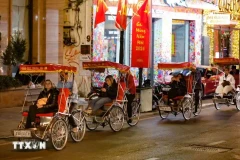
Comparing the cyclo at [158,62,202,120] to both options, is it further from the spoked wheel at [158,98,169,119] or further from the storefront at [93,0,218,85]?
the storefront at [93,0,218,85]

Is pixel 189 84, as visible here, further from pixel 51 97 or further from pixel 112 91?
pixel 51 97

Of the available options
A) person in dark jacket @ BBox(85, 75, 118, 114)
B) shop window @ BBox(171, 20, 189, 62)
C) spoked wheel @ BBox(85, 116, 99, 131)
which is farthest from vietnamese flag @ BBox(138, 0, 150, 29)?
shop window @ BBox(171, 20, 189, 62)

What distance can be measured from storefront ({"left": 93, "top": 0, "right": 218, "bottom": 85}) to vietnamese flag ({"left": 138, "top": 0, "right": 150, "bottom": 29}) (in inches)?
154

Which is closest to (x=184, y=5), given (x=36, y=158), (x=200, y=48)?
(x=200, y=48)

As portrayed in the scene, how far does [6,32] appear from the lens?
68.5 feet

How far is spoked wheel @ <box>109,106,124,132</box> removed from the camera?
14.9 m

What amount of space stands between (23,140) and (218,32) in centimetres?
2333

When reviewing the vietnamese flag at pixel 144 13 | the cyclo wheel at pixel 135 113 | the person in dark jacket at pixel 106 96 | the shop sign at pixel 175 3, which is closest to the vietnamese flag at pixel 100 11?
the vietnamese flag at pixel 144 13

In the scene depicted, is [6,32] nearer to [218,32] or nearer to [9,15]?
[9,15]

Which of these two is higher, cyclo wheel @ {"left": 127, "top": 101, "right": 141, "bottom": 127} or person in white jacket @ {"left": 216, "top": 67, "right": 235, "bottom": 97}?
person in white jacket @ {"left": 216, "top": 67, "right": 235, "bottom": 97}

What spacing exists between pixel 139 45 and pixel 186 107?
4.10 metres

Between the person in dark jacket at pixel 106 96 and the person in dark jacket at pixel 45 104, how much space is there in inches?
79.4

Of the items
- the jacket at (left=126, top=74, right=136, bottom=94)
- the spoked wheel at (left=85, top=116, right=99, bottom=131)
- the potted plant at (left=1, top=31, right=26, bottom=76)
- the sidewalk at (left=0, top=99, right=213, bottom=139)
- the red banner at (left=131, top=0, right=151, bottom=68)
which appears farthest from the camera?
the red banner at (left=131, top=0, right=151, bottom=68)

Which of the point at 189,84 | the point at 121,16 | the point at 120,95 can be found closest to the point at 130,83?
the point at 120,95
